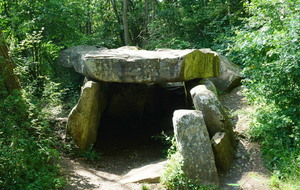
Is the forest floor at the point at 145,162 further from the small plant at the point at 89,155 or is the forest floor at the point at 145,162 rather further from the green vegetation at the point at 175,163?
the green vegetation at the point at 175,163

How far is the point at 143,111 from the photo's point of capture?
35.5 ft

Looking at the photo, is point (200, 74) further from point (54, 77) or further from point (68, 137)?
point (54, 77)

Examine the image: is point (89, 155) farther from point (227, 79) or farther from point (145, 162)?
point (227, 79)

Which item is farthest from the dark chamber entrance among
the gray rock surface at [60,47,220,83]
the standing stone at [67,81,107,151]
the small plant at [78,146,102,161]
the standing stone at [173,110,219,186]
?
the standing stone at [173,110,219,186]

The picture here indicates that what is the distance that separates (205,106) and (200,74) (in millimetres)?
1725

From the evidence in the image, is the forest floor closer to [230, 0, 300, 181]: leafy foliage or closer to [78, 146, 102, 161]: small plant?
[78, 146, 102, 161]: small plant

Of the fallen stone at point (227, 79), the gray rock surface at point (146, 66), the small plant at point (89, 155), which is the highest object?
the gray rock surface at point (146, 66)

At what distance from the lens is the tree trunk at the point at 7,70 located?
5.80 meters

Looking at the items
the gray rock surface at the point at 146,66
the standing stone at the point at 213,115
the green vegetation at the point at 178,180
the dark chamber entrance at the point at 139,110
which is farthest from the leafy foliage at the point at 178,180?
the dark chamber entrance at the point at 139,110

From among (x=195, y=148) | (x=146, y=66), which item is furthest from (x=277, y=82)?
(x=146, y=66)

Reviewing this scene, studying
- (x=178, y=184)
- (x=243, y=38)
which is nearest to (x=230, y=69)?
(x=243, y=38)

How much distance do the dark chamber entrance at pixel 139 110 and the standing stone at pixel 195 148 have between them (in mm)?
4139

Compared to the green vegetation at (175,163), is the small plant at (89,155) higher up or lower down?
lower down

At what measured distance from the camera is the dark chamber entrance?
9.88 m
